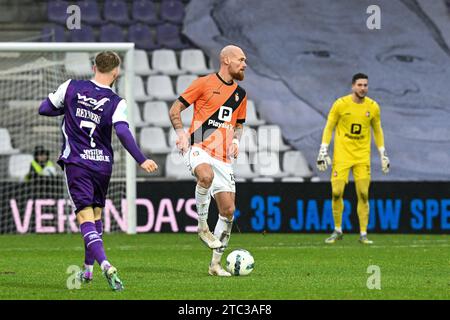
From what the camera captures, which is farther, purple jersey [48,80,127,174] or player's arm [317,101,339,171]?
player's arm [317,101,339,171]

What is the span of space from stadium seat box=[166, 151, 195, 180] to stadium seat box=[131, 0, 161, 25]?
127 inches

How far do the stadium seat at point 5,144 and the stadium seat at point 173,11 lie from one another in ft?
13.1

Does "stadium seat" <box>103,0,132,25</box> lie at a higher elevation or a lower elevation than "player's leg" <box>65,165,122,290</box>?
higher

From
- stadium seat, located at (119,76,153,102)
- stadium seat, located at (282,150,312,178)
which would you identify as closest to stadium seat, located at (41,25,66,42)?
stadium seat, located at (119,76,153,102)

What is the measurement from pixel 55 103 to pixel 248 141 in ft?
39.1

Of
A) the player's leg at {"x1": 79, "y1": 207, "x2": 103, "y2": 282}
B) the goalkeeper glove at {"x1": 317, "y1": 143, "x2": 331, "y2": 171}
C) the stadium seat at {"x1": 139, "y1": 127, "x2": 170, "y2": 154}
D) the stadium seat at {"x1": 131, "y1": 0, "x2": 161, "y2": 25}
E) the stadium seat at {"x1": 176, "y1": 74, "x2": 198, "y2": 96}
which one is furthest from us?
the stadium seat at {"x1": 131, "y1": 0, "x2": 161, "y2": 25}

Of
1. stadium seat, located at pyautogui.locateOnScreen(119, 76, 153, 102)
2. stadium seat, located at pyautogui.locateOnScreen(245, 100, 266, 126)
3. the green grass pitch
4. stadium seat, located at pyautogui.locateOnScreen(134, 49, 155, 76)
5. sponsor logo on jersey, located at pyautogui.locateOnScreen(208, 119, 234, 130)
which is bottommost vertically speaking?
the green grass pitch

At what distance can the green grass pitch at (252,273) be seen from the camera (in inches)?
322

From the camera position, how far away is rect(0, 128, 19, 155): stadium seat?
2027 centimetres

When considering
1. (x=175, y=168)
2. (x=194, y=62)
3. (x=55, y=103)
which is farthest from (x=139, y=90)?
(x=55, y=103)

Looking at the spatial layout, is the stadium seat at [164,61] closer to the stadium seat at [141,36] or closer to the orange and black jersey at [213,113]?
the stadium seat at [141,36]

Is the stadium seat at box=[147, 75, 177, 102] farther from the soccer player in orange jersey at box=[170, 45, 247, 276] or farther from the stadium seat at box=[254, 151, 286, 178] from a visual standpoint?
the soccer player in orange jersey at box=[170, 45, 247, 276]

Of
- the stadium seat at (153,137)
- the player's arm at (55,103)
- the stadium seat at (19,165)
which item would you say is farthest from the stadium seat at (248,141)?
the player's arm at (55,103)

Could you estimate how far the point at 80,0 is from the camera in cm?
2300
